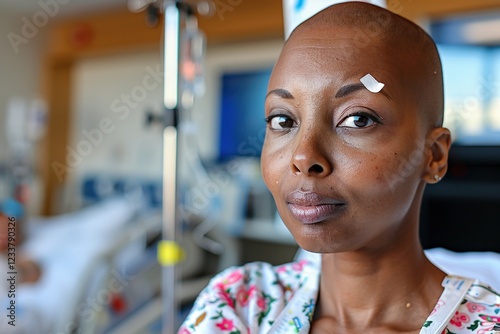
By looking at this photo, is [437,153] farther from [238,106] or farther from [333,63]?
[238,106]

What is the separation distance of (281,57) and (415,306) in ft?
1.29

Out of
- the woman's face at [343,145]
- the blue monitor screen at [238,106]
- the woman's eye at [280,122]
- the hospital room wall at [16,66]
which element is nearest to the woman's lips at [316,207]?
the woman's face at [343,145]

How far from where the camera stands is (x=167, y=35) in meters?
1.45

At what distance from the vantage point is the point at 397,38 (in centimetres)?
74

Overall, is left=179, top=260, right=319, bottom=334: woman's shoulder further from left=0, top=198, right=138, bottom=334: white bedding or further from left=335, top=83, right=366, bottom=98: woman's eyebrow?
left=0, top=198, right=138, bottom=334: white bedding

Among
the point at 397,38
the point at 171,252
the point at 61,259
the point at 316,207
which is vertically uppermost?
the point at 397,38

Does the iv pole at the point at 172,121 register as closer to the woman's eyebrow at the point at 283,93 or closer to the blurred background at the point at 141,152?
the blurred background at the point at 141,152

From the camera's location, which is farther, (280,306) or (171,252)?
(171,252)

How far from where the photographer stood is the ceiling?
4035 mm

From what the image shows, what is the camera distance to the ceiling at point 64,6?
4.04 meters

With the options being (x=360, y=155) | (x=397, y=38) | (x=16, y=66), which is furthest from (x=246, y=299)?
(x=16, y=66)

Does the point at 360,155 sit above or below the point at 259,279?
above

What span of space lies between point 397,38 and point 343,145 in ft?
0.56

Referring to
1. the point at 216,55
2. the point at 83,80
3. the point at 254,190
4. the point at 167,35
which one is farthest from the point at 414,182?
the point at 83,80
